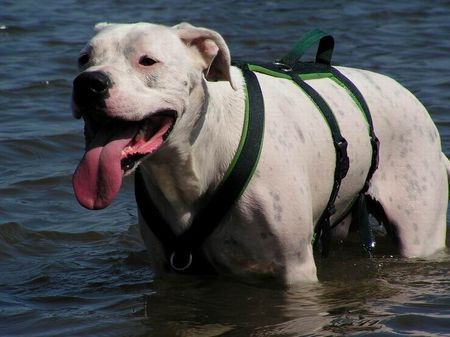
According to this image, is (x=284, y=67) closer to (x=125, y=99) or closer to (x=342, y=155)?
(x=342, y=155)

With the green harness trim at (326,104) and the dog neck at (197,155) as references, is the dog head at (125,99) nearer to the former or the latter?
the dog neck at (197,155)

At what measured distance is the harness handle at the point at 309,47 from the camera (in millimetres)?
6207

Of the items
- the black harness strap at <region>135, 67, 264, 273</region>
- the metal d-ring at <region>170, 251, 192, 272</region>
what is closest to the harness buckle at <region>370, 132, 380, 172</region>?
the black harness strap at <region>135, 67, 264, 273</region>

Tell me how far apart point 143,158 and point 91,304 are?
4.59ft

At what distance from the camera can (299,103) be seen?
566 cm

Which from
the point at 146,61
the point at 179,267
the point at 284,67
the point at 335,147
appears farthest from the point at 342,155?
the point at 146,61

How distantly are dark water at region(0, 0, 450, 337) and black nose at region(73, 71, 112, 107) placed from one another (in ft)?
4.40

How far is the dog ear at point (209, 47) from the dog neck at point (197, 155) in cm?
9

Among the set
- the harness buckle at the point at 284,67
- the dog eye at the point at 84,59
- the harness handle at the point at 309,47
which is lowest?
the dog eye at the point at 84,59

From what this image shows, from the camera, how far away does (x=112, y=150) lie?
15.9 ft

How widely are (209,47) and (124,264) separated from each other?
2147mm

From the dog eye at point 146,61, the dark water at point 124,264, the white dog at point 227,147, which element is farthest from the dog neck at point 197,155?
the dark water at point 124,264

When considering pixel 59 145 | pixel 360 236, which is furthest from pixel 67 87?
pixel 360 236

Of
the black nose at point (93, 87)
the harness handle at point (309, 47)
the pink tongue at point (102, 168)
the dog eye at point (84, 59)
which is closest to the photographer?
the black nose at point (93, 87)
